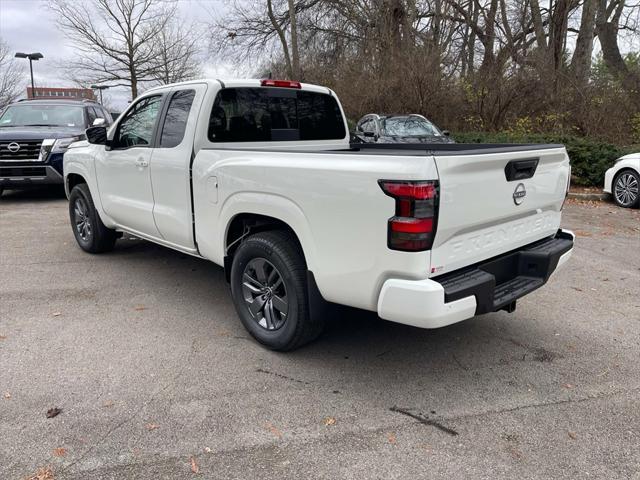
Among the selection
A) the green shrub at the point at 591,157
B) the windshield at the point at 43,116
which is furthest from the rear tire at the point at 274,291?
the green shrub at the point at 591,157

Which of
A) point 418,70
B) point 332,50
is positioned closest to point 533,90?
point 418,70

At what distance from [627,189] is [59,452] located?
10078 mm

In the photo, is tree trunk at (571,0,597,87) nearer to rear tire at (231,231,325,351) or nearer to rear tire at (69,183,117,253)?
rear tire at (69,183,117,253)

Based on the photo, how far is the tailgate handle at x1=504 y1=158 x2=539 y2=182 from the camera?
3.06 m

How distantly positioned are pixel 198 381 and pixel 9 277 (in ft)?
10.8

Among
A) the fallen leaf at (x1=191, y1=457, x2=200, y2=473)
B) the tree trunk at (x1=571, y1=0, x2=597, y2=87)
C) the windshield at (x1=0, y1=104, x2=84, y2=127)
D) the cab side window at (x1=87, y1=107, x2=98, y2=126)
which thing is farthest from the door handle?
the tree trunk at (x1=571, y1=0, x2=597, y2=87)

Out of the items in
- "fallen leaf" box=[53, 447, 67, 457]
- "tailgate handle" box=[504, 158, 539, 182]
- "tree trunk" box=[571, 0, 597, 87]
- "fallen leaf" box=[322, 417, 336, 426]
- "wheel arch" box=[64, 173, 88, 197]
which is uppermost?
"tree trunk" box=[571, 0, 597, 87]

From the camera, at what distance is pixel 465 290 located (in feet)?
9.09

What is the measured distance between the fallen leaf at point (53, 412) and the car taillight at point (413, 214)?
2104 millimetres

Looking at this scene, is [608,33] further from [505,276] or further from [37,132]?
[505,276]

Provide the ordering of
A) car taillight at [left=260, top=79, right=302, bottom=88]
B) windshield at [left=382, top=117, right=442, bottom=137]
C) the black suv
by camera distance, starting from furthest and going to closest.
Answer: windshield at [left=382, top=117, right=442, bottom=137]
the black suv
car taillight at [left=260, top=79, right=302, bottom=88]

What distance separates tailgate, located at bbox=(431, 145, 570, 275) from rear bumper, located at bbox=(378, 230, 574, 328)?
0.26ft

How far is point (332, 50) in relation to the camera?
2308cm

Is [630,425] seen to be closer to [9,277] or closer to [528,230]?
[528,230]
